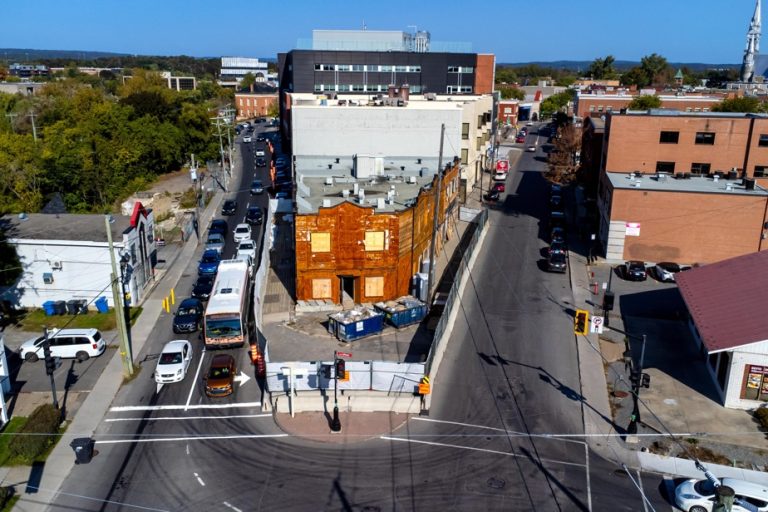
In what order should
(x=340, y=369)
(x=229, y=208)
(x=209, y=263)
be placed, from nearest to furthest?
(x=340, y=369) → (x=209, y=263) → (x=229, y=208)

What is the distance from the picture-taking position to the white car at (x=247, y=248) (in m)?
45.9

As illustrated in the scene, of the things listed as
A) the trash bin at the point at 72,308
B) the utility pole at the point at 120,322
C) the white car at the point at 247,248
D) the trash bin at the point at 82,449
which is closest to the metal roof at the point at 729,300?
the trash bin at the point at 82,449

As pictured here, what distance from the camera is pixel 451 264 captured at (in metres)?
47.5

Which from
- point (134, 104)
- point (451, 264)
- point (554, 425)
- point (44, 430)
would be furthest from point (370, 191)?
point (134, 104)

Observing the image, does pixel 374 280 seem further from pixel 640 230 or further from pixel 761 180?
pixel 761 180

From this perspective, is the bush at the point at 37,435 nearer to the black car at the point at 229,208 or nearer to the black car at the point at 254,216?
the black car at the point at 254,216

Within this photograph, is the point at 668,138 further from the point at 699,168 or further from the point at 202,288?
the point at 202,288

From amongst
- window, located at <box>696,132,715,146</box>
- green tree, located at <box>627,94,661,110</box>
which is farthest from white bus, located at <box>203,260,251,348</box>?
green tree, located at <box>627,94,661,110</box>

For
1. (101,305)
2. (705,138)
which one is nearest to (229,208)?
(101,305)

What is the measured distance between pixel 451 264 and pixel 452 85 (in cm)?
6560

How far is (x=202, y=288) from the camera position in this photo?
40.8 meters

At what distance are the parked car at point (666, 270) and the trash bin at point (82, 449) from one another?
35.8 meters

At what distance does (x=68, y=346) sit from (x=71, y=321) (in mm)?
4686

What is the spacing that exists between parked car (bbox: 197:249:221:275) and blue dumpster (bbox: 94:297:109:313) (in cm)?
701
